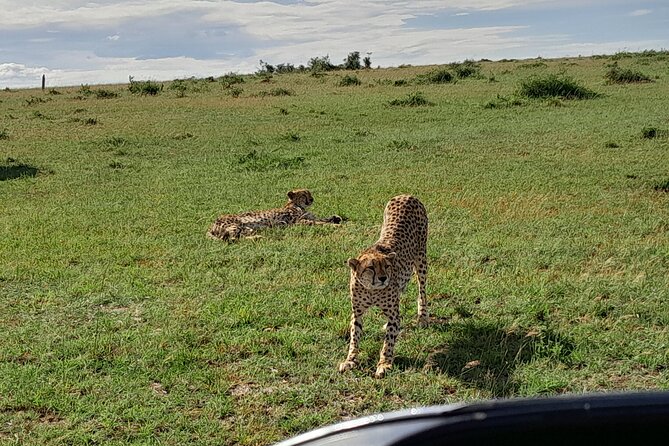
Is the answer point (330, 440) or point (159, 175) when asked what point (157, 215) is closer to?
point (159, 175)

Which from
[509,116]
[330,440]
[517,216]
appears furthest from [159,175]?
[330,440]

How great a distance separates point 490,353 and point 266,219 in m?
4.16

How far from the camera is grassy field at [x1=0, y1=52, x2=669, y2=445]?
186 inches

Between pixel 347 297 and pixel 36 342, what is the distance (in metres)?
2.46

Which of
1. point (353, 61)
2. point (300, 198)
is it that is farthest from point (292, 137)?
point (353, 61)

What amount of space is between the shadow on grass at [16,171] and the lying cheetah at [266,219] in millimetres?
5641

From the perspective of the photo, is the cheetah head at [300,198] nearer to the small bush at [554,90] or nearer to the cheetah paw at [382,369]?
the cheetah paw at [382,369]

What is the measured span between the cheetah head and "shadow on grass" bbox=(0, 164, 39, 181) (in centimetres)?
597

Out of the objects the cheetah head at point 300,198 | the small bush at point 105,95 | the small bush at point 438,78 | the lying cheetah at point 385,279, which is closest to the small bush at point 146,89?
the small bush at point 105,95

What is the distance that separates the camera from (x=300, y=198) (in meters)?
9.20

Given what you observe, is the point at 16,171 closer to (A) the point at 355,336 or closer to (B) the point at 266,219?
(B) the point at 266,219

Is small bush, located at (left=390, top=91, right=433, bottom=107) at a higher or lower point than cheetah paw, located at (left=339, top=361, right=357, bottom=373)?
higher

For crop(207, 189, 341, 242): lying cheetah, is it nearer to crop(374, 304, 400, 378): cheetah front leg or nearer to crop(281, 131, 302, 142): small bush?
crop(374, 304, 400, 378): cheetah front leg

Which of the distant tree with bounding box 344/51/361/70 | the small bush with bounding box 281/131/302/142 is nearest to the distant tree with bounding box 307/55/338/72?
the distant tree with bounding box 344/51/361/70
